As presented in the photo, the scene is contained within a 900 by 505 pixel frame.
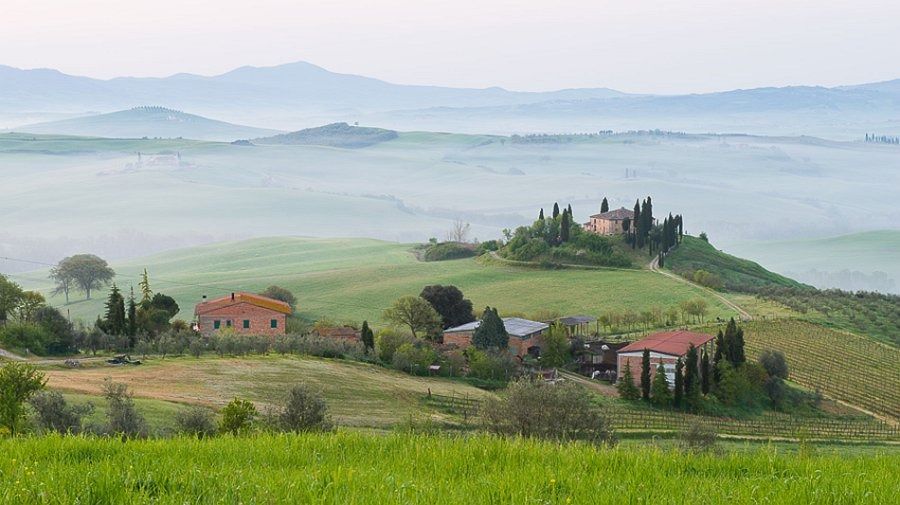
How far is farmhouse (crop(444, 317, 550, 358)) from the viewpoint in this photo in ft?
221

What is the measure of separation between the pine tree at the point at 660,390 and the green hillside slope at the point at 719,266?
47131 millimetres

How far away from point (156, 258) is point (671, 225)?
8514cm

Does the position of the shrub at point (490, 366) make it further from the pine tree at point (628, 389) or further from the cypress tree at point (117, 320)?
the cypress tree at point (117, 320)

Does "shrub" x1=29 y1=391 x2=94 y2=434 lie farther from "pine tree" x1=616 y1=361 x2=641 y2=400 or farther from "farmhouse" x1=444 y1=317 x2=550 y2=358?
"farmhouse" x1=444 y1=317 x2=550 y2=358

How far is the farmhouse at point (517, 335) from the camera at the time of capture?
6750cm

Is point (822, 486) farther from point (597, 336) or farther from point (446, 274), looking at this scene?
point (446, 274)

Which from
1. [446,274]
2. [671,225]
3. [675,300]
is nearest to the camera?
[675,300]

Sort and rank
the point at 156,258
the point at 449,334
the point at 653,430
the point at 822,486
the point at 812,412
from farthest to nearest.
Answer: the point at 156,258 → the point at 449,334 → the point at 812,412 → the point at 653,430 → the point at 822,486

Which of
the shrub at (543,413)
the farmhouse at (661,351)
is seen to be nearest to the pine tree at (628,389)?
the farmhouse at (661,351)

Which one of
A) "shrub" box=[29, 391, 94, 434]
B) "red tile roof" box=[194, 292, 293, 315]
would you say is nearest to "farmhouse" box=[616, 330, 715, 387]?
"red tile roof" box=[194, 292, 293, 315]

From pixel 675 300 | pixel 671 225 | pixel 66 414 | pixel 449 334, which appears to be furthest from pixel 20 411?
pixel 671 225

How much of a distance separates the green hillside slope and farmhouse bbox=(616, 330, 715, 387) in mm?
36982

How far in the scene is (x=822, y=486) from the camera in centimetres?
702

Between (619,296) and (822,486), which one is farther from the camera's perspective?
(619,296)
